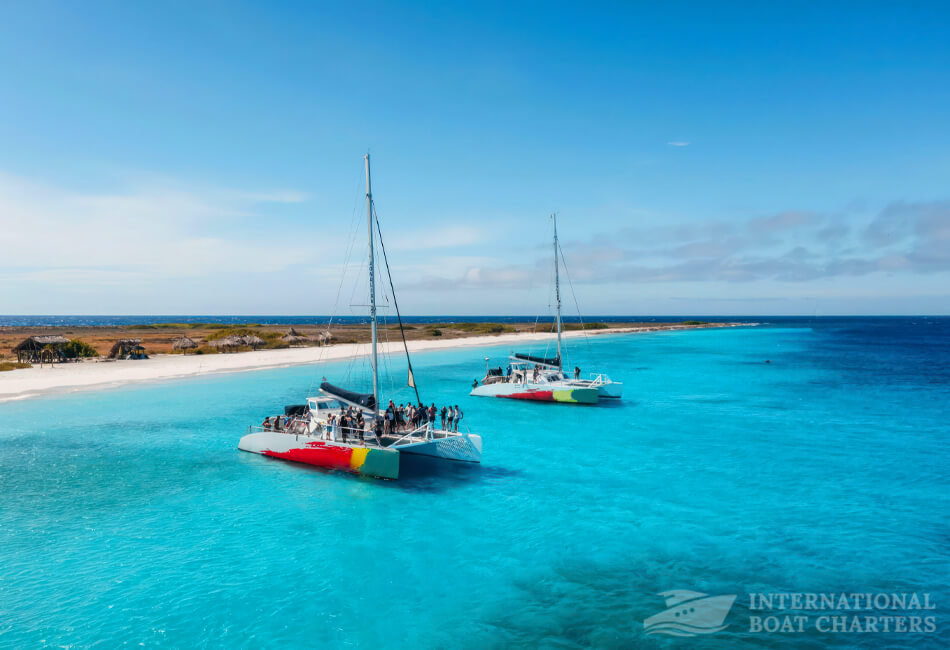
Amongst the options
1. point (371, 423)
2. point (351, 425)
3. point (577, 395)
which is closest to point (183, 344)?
point (577, 395)

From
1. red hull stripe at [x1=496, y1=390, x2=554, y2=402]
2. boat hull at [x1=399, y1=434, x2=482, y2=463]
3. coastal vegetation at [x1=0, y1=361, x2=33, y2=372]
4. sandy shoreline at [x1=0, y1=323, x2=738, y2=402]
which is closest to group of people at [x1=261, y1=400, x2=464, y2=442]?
boat hull at [x1=399, y1=434, x2=482, y2=463]

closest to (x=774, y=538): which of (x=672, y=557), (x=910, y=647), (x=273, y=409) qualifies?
(x=672, y=557)

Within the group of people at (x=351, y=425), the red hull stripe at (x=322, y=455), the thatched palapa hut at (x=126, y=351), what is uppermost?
the thatched palapa hut at (x=126, y=351)

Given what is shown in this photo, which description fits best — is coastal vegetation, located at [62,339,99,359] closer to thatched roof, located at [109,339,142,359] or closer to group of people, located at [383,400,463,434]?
thatched roof, located at [109,339,142,359]

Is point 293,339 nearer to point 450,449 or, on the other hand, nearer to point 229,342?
point 229,342

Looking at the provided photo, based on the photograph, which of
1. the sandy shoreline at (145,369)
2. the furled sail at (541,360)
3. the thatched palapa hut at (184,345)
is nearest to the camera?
the furled sail at (541,360)

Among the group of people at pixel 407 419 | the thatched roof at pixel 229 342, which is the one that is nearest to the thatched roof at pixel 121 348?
the thatched roof at pixel 229 342

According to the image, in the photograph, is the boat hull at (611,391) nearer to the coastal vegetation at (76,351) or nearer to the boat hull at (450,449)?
the boat hull at (450,449)
